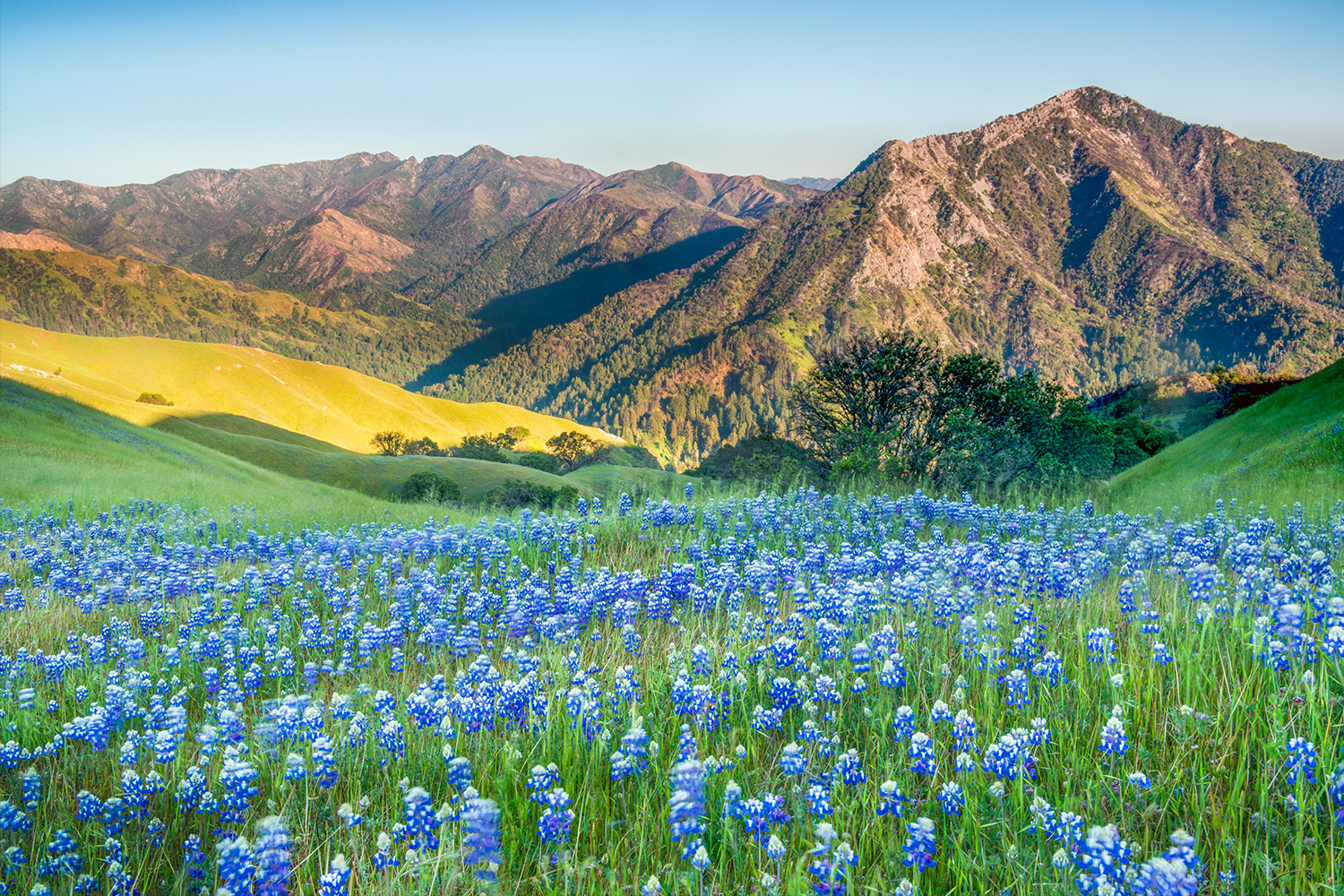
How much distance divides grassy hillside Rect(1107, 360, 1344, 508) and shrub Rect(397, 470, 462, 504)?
5129 cm

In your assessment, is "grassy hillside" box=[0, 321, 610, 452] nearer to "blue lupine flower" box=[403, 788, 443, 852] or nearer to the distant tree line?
the distant tree line

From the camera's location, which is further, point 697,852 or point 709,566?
point 709,566

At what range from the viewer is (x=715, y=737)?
4113mm

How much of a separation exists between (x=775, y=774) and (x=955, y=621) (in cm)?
250

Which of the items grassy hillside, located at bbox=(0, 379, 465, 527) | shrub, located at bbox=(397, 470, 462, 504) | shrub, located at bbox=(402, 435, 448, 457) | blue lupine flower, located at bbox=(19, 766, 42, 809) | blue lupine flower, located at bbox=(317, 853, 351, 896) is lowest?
shrub, located at bbox=(402, 435, 448, 457)

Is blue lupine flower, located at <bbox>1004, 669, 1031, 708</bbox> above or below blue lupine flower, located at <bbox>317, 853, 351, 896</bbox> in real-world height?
above

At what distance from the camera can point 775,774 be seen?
3.73m

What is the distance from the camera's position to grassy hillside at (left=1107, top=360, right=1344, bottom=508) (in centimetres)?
1416

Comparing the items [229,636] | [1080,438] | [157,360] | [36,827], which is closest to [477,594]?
[229,636]

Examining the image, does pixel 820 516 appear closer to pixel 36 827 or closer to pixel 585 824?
pixel 585 824

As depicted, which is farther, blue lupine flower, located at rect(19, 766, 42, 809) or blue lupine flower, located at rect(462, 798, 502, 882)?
blue lupine flower, located at rect(19, 766, 42, 809)

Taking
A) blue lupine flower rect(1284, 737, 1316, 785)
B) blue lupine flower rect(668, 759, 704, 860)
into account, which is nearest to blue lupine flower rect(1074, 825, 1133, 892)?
blue lupine flower rect(1284, 737, 1316, 785)

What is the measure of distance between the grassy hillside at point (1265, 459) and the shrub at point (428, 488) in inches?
2019

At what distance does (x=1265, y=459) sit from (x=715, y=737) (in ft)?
77.3
